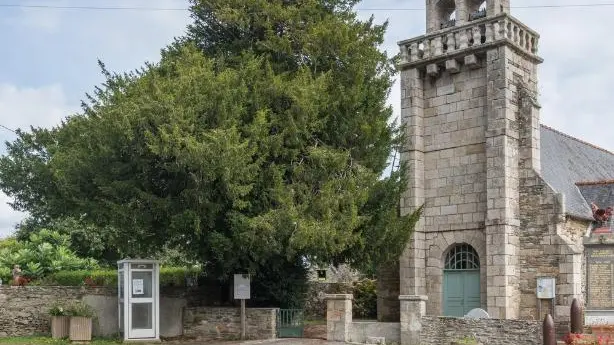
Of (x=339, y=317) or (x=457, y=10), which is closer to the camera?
(x=339, y=317)

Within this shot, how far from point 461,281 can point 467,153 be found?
11.6 feet

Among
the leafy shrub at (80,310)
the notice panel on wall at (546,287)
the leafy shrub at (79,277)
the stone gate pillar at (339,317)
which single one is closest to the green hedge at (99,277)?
the leafy shrub at (79,277)

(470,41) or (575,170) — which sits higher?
(470,41)

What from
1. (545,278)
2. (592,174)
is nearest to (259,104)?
(545,278)

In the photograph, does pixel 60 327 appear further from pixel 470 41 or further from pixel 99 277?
pixel 470 41

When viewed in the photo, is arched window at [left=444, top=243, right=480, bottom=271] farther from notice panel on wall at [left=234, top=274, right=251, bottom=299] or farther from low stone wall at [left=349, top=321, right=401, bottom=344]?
notice panel on wall at [left=234, top=274, right=251, bottom=299]

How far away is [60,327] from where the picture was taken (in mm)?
20531

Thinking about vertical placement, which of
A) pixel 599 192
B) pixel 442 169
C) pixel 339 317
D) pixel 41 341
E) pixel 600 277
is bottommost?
pixel 41 341

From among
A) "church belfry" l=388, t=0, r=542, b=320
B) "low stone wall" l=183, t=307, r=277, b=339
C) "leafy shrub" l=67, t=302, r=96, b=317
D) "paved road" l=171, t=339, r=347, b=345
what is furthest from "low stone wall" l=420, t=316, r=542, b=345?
"leafy shrub" l=67, t=302, r=96, b=317

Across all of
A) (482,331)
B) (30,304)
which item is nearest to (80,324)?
(30,304)

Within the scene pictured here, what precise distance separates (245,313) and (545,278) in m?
7.87

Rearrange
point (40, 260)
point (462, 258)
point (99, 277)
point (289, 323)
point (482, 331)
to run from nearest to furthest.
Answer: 1. point (482, 331)
2. point (289, 323)
3. point (462, 258)
4. point (99, 277)
5. point (40, 260)

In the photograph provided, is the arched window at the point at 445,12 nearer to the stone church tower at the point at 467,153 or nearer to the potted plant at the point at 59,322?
the stone church tower at the point at 467,153

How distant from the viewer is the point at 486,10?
21812 millimetres
